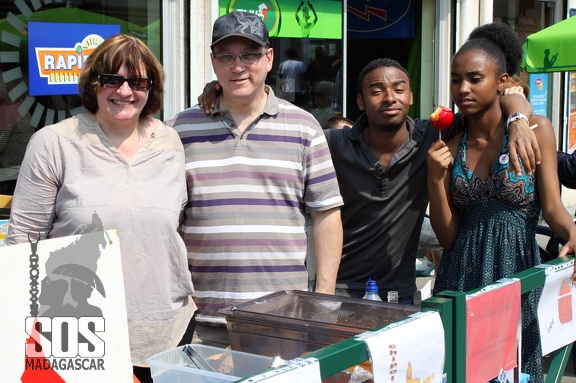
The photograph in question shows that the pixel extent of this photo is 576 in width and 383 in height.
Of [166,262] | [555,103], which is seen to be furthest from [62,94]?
[555,103]

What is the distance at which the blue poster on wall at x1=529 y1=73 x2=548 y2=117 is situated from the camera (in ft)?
38.0

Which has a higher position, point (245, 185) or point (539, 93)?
point (539, 93)

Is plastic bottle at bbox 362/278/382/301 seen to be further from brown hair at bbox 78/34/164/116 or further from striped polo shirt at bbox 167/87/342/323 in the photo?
brown hair at bbox 78/34/164/116

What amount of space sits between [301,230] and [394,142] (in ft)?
2.39

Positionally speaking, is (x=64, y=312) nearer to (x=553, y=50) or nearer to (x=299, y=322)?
(x=299, y=322)

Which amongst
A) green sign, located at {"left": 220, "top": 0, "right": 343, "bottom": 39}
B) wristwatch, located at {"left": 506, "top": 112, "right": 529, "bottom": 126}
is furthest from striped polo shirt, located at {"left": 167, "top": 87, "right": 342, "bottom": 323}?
green sign, located at {"left": 220, "top": 0, "right": 343, "bottom": 39}

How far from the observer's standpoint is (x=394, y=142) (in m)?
3.62

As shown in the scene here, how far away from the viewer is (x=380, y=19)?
9672 mm

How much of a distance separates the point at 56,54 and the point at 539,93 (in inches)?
311

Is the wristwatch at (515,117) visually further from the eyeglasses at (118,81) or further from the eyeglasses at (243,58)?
the eyeglasses at (118,81)

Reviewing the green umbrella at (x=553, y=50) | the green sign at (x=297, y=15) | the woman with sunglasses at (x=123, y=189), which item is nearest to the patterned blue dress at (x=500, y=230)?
the woman with sunglasses at (x=123, y=189)

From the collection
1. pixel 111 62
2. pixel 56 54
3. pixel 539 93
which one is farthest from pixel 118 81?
pixel 539 93

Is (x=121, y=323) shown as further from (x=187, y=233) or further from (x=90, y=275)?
(x=187, y=233)

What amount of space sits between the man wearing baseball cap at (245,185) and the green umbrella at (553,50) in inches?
188
